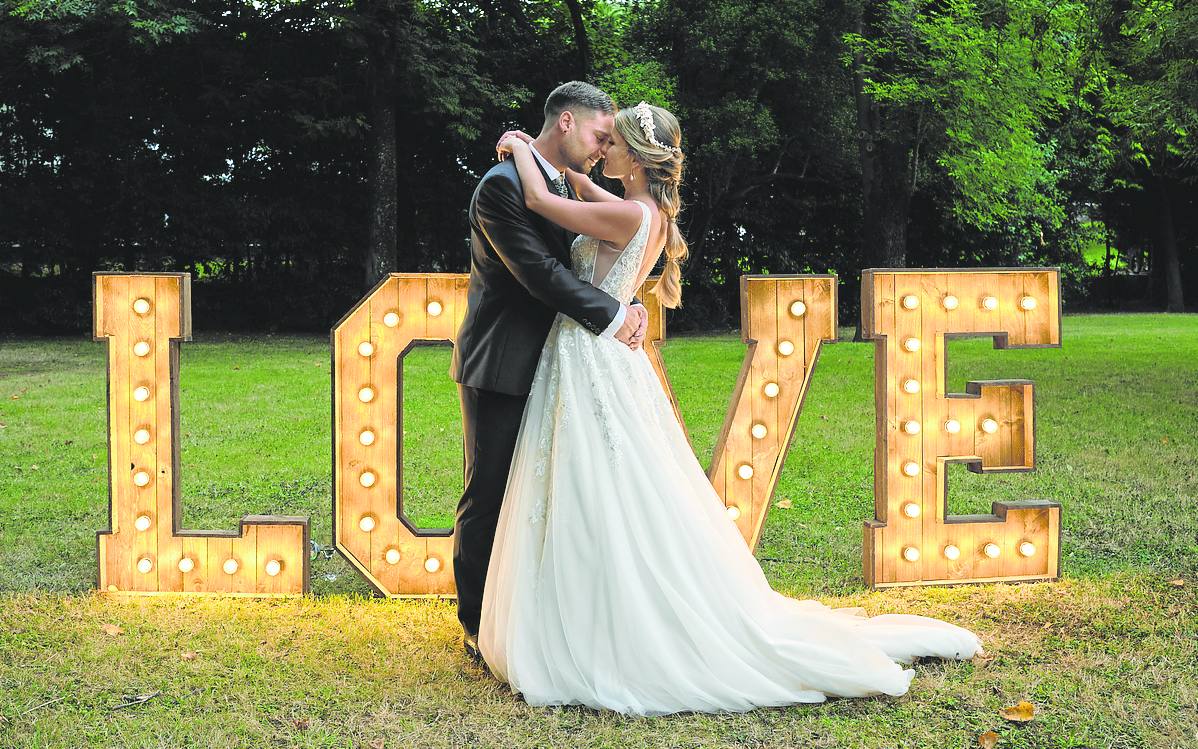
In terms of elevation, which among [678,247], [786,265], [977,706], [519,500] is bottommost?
[977,706]

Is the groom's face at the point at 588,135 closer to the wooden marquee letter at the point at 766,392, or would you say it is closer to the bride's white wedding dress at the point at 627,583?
the bride's white wedding dress at the point at 627,583

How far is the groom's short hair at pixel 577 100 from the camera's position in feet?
13.5

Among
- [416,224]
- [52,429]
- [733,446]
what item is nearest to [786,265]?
[416,224]

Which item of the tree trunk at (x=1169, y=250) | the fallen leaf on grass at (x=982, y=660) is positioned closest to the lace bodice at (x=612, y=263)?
the fallen leaf on grass at (x=982, y=660)

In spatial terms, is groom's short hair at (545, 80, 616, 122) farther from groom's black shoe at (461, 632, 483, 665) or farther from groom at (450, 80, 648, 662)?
groom's black shoe at (461, 632, 483, 665)

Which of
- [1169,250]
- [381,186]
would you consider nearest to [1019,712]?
[381,186]

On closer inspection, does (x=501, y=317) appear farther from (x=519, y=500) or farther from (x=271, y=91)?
(x=271, y=91)

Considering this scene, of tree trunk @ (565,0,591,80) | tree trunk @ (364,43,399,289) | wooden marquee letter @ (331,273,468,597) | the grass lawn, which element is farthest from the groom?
tree trunk @ (565,0,591,80)

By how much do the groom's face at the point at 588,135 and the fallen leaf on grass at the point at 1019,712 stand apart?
249 cm

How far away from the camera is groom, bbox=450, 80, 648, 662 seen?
3955mm

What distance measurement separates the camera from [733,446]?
201 inches

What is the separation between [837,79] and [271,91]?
11564mm

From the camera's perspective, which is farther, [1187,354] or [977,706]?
[1187,354]

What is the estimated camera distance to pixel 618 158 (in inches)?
163
